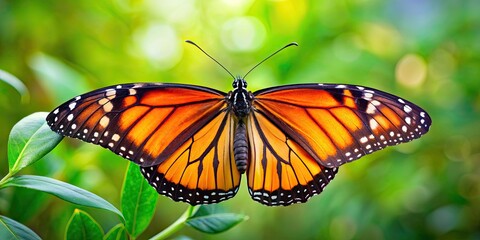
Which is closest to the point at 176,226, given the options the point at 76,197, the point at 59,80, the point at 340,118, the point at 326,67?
the point at 76,197

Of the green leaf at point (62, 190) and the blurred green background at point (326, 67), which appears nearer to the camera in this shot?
the green leaf at point (62, 190)

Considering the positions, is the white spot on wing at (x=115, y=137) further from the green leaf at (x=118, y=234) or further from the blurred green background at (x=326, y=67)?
the blurred green background at (x=326, y=67)

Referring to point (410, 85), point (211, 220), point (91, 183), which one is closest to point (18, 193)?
point (91, 183)

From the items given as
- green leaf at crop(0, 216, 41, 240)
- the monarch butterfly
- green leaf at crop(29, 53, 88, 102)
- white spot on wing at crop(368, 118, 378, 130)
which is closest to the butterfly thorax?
the monarch butterfly

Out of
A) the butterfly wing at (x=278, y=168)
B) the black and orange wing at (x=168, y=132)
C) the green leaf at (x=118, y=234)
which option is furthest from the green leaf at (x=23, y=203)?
the butterfly wing at (x=278, y=168)

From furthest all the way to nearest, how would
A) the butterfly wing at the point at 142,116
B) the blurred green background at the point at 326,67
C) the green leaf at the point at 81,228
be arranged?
the blurred green background at the point at 326,67
the butterfly wing at the point at 142,116
the green leaf at the point at 81,228

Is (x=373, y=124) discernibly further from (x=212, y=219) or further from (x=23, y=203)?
(x=23, y=203)
